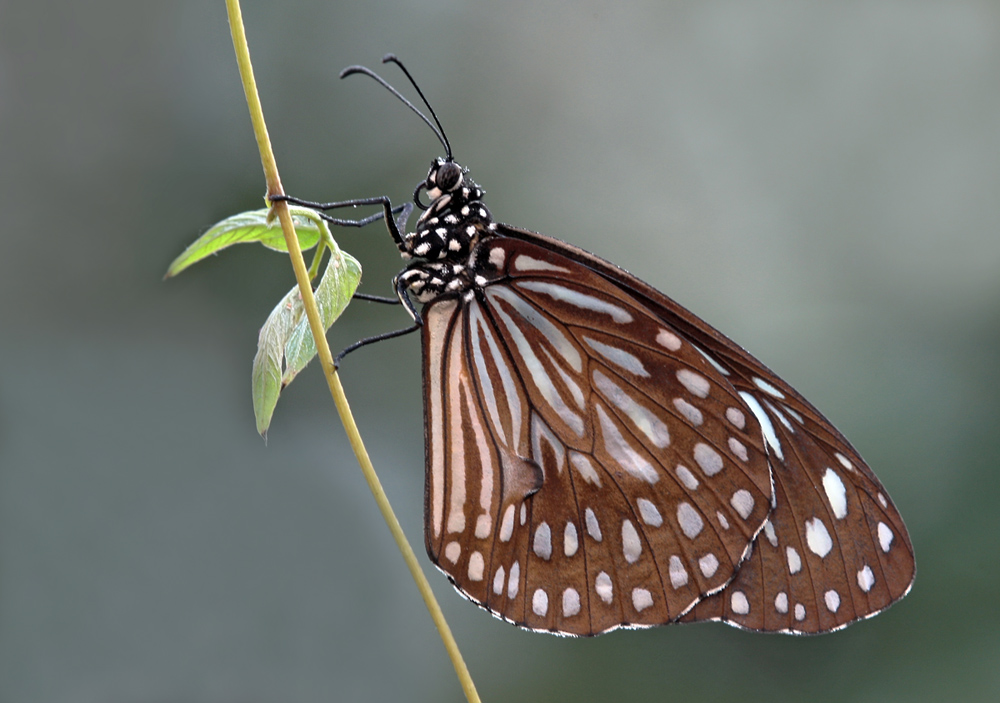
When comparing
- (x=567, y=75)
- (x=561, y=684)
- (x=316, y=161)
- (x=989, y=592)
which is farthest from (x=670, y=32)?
(x=561, y=684)

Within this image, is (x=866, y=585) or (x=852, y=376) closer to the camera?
(x=866, y=585)

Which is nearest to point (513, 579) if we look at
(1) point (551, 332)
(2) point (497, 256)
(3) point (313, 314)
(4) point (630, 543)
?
(4) point (630, 543)

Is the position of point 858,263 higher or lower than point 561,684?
higher

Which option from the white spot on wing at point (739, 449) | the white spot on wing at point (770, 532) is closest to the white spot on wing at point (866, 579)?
the white spot on wing at point (770, 532)

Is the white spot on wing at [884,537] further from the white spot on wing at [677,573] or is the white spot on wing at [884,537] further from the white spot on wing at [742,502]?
the white spot on wing at [677,573]

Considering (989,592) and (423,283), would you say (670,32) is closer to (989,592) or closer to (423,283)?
(989,592)

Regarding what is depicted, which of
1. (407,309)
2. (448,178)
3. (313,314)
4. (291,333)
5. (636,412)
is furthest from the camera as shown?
(636,412)

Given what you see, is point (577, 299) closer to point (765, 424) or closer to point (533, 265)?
point (533, 265)
